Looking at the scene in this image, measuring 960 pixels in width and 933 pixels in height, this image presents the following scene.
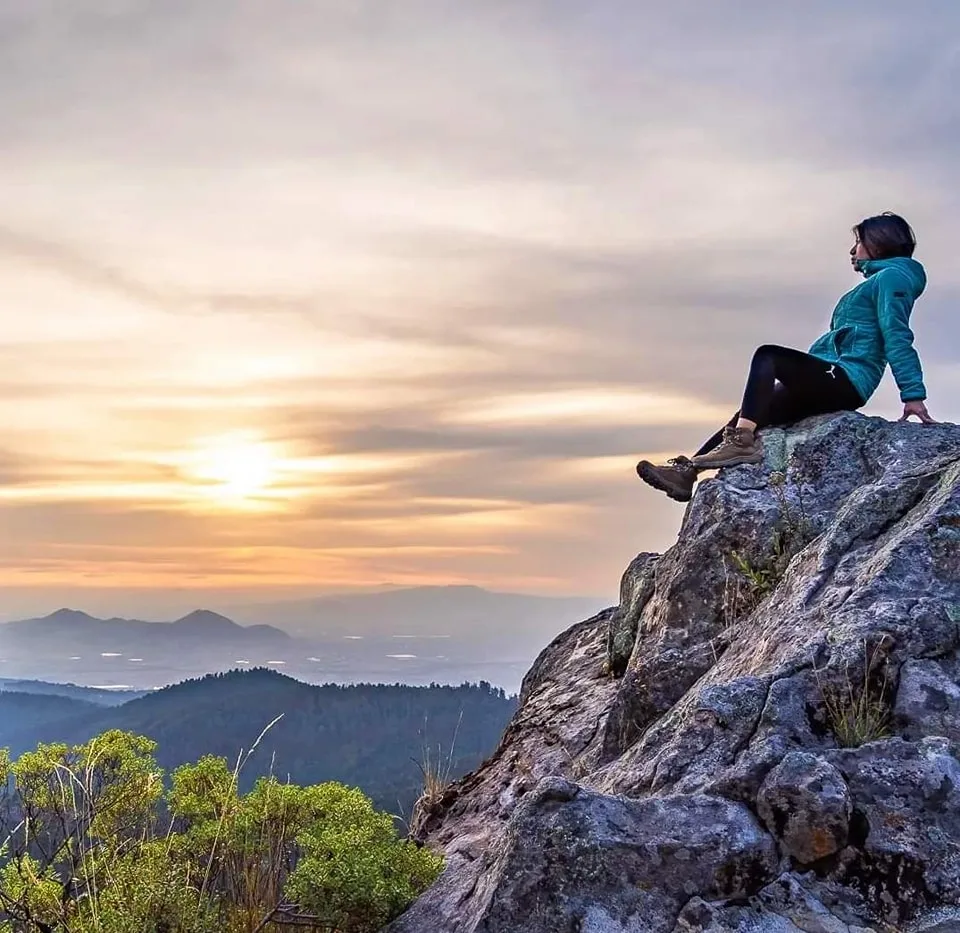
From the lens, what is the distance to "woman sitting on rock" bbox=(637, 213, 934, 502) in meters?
10.2

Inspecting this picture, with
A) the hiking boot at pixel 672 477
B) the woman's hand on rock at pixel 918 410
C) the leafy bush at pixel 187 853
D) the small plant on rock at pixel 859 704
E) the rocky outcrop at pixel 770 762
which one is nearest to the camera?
the rocky outcrop at pixel 770 762

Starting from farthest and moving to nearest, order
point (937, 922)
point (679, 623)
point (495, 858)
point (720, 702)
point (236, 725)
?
1. point (236, 725)
2. point (679, 623)
3. point (720, 702)
4. point (495, 858)
5. point (937, 922)

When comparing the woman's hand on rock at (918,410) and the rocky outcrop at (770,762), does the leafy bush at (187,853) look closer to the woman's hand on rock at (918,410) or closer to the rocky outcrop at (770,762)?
the rocky outcrop at (770,762)

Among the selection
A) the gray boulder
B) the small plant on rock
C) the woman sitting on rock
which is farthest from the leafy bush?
the woman sitting on rock

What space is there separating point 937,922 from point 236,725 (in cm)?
20288

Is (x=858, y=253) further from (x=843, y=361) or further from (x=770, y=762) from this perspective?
(x=770, y=762)

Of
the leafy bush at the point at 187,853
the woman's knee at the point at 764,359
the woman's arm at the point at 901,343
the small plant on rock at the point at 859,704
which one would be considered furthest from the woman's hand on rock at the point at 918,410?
the leafy bush at the point at 187,853

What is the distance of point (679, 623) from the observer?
9.37m

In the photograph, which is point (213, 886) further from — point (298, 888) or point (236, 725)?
point (236, 725)

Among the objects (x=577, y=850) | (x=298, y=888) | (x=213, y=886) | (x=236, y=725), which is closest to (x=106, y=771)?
(x=213, y=886)

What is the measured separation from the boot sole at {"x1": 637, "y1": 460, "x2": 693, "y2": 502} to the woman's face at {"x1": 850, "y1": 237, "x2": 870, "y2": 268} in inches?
125

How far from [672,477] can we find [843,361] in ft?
7.50

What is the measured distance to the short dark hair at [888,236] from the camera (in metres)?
10.5

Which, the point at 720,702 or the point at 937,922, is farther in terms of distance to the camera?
the point at 720,702
